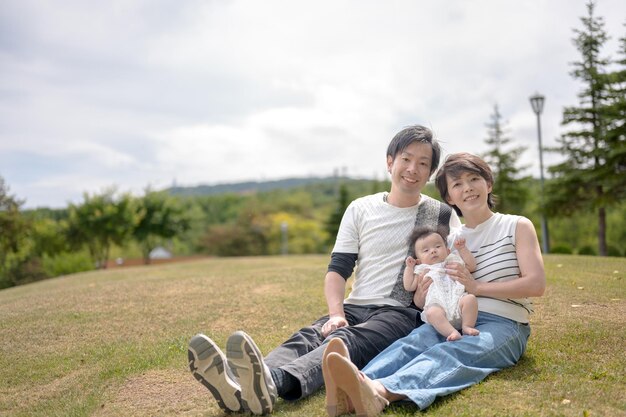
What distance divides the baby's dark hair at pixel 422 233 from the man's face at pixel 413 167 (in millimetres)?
292

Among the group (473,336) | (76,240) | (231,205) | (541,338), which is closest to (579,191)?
(541,338)

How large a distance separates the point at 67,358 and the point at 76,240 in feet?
107

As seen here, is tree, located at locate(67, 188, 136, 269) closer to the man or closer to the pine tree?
the pine tree

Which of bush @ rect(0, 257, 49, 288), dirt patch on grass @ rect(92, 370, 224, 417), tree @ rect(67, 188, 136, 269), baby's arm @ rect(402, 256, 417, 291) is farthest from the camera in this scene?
tree @ rect(67, 188, 136, 269)

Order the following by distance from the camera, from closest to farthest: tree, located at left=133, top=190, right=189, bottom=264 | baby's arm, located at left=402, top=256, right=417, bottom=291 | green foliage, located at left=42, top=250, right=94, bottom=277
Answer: baby's arm, located at left=402, top=256, right=417, bottom=291, green foliage, located at left=42, top=250, right=94, bottom=277, tree, located at left=133, top=190, right=189, bottom=264

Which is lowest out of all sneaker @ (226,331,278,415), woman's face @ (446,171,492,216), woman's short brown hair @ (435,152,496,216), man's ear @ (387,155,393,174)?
sneaker @ (226,331,278,415)

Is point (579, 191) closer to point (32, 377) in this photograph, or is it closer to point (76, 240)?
point (32, 377)

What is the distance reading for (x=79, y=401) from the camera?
4.47 m

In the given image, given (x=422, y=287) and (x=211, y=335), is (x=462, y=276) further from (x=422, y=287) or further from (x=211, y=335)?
(x=211, y=335)

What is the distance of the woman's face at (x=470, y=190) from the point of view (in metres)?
4.09

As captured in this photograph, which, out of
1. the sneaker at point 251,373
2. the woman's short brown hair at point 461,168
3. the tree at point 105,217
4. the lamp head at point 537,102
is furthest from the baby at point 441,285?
the tree at point 105,217

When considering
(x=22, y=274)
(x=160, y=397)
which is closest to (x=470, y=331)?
(x=160, y=397)

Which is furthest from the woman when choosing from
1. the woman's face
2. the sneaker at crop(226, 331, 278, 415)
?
the sneaker at crop(226, 331, 278, 415)

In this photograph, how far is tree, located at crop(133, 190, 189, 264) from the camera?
3556 cm
